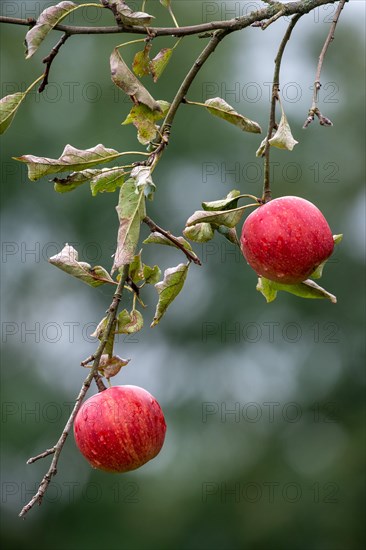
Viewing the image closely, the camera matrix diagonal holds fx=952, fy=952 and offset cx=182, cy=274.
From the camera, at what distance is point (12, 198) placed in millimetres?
12219

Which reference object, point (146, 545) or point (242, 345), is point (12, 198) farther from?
point (146, 545)

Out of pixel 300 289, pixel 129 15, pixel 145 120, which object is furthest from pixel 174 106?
pixel 300 289

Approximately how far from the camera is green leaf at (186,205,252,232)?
1359mm

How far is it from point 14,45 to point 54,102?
1127mm

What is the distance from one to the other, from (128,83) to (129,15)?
0.32ft

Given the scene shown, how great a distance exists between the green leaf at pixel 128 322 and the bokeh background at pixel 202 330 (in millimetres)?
8826

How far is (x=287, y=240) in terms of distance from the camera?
1.43 metres

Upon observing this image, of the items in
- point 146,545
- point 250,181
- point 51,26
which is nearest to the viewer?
point 51,26

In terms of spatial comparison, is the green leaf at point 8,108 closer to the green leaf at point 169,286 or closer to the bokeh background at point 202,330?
the green leaf at point 169,286

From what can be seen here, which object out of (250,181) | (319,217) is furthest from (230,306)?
(319,217)

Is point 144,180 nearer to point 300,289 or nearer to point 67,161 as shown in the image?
point 67,161

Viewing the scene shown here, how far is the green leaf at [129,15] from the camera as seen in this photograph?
50.0 inches

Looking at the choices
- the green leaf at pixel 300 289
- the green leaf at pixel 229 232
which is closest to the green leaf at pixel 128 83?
the green leaf at pixel 229 232

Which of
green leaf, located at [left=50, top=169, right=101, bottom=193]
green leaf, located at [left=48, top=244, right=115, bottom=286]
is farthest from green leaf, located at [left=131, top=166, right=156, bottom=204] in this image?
green leaf, located at [left=48, top=244, right=115, bottom=286]
